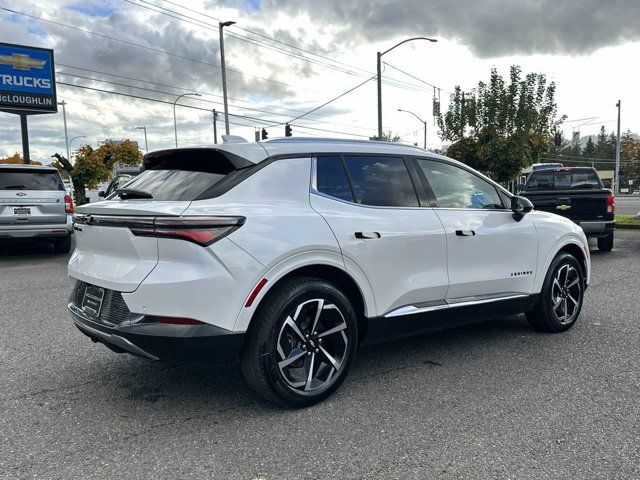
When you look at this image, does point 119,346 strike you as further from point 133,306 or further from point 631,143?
point 631,143

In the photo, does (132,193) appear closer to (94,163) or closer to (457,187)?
(457,187)

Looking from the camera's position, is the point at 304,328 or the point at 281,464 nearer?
the point at 281,464

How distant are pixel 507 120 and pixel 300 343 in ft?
75.2

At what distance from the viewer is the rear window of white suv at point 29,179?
10398mm

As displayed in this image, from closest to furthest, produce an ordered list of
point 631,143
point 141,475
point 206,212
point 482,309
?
point 141,475 < point 206,212 < point 482,309 < point 631,143

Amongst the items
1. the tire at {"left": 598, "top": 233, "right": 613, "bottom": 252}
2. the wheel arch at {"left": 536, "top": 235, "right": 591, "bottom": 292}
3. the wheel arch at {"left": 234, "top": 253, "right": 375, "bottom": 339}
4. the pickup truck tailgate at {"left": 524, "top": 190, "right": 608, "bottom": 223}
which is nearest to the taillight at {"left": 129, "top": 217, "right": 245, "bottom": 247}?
the wheel arch at {"left": 234, "top": 253, "right": 375, "bottom": 339}

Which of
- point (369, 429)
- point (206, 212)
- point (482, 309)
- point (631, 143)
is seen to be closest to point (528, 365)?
Result: point (482, 309)

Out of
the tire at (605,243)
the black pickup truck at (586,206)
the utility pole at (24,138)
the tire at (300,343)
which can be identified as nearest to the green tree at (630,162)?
the tire at (605,243)

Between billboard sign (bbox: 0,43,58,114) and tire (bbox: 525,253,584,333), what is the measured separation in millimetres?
20438

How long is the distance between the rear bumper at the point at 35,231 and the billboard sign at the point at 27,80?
11.5m

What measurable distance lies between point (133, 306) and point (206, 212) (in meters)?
0.70

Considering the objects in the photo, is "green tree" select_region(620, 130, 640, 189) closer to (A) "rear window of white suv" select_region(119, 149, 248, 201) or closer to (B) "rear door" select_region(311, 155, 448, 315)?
(B) "rear door" select_region(311, 155, 448, 315)

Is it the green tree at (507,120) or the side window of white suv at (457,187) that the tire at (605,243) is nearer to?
the side window of white suv at (457,187)

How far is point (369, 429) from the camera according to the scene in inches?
126
